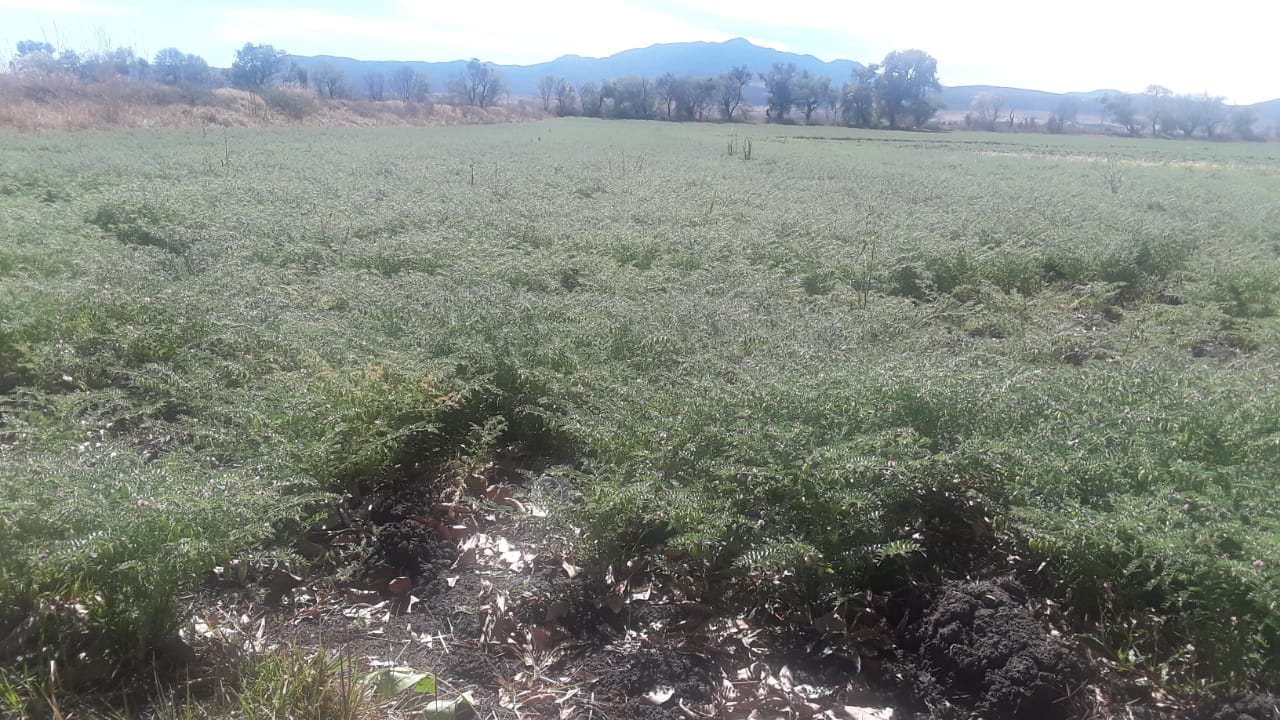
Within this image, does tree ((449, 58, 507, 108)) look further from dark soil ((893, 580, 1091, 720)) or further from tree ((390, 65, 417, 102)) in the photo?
dark soil ((893, 580, 1091, 720))

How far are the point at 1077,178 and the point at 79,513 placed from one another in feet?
71.2

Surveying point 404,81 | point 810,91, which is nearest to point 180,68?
point 404,81

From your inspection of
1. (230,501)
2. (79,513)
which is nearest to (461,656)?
(230,501)

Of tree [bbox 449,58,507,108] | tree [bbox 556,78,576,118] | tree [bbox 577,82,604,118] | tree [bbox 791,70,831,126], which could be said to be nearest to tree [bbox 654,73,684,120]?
tree [bbox 577,82,604,118]

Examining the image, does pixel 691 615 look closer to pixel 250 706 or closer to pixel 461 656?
pixel 461 656

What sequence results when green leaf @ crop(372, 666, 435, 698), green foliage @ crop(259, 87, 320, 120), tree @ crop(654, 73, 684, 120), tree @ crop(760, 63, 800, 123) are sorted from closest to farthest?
green leaf @ crop(372, 666, 435, 698) < green foliage @ crop(259, 87, 320, 120) < tree @ crop(760, 63, 800, 123) < tree @ crop(654, 73, 684, 120)

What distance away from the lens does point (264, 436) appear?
411cm

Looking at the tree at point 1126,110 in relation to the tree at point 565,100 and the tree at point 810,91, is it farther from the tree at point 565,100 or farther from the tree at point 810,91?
the tree at point 565,100

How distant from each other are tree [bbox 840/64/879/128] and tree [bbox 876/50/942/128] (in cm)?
82

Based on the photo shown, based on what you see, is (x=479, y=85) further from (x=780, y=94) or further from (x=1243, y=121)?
(x=1243, y=121)

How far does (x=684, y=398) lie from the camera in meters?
4.37

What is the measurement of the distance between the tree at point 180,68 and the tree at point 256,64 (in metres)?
3.95

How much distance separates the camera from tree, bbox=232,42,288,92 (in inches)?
4048

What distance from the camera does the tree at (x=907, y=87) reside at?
84.4 metres
